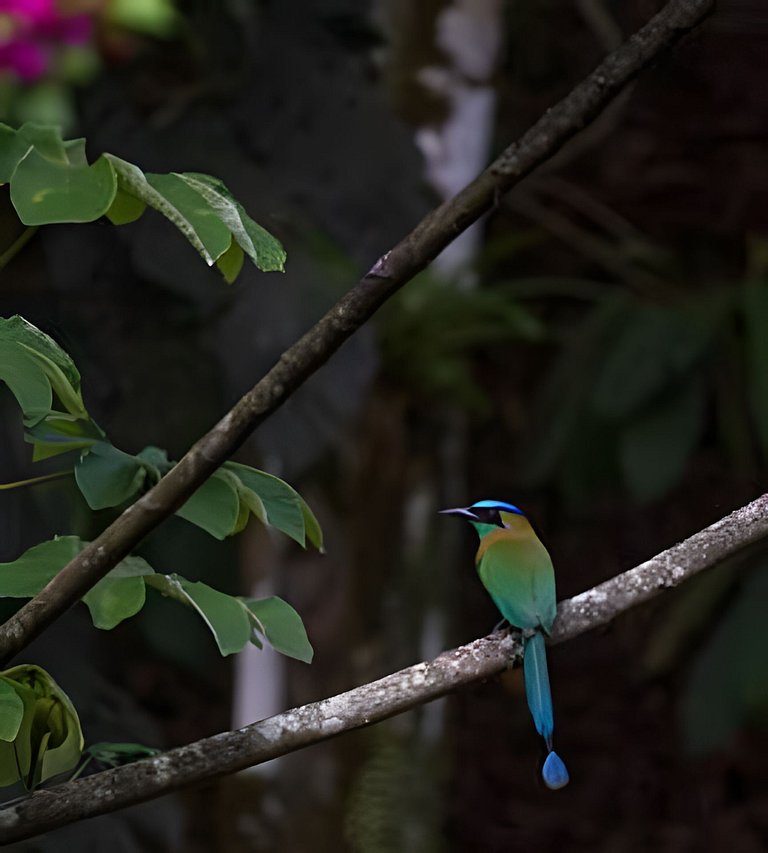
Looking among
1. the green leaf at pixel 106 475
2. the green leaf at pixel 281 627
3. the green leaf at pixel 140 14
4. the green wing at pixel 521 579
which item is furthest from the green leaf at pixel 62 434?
the green leaf at pixel 140 14

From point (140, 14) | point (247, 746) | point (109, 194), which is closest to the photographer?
point (109, 194)

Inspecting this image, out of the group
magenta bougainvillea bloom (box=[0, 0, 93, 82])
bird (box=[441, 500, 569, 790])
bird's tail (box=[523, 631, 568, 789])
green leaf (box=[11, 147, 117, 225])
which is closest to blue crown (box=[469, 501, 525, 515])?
bird (box=[441, 500, 569, 790])

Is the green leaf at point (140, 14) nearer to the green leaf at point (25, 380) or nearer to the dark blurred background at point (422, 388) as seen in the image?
the dark blurred background at point (422, 388)

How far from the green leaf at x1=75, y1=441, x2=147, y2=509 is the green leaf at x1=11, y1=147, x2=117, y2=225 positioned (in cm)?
14

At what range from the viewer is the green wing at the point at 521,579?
0.62 meters

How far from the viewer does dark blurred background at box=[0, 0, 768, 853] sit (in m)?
1.42

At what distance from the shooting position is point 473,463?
279 centimetres

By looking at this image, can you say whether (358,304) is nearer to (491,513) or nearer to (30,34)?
(491,513)

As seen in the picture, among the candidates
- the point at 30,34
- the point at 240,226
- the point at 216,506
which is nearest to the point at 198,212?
the point at 240,226

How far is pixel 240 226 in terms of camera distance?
0.50 metres

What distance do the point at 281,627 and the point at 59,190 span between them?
0.78 feet

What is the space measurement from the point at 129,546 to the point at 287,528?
0.09 metres

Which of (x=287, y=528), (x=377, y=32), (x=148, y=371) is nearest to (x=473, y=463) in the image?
(x=377, y=32)

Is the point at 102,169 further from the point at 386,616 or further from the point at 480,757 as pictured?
the point at 480,757
